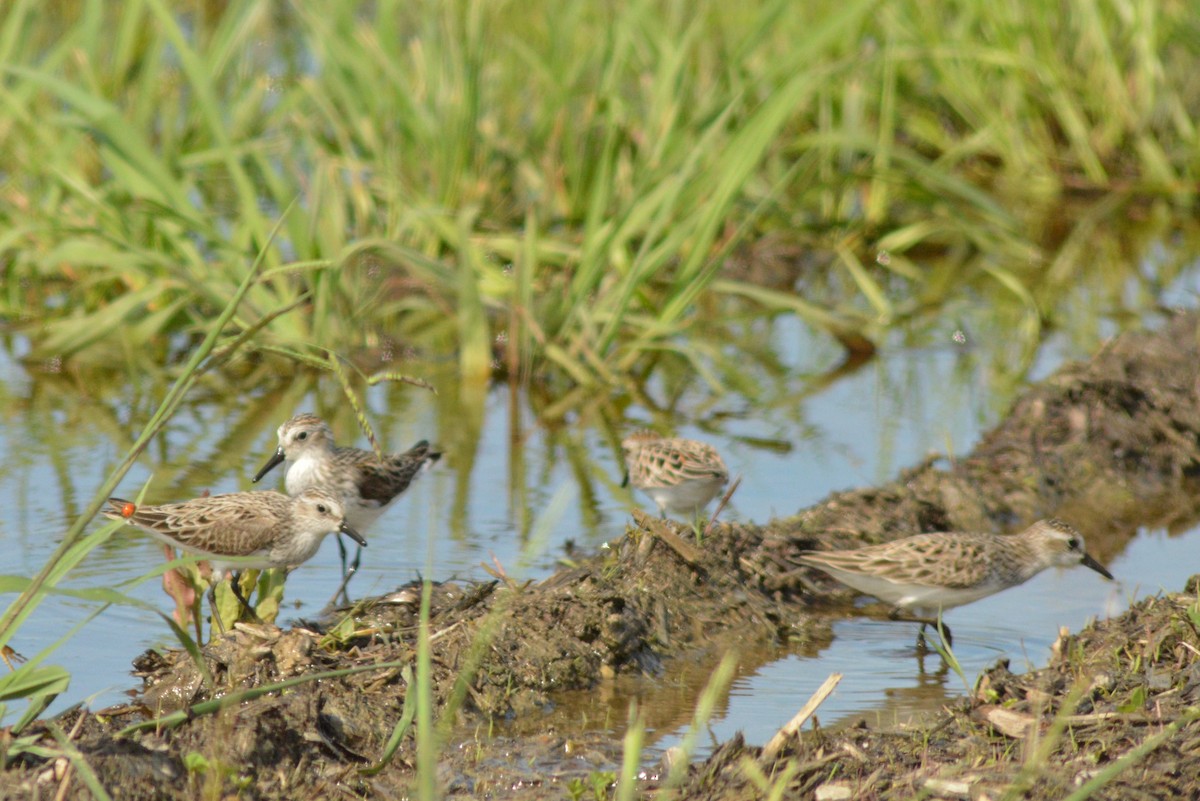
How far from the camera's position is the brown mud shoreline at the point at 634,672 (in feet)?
13.9

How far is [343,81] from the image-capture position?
401 inches

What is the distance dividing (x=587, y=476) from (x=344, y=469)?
1.51m

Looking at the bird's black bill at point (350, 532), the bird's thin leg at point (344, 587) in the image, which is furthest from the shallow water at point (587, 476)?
the bird's black bill at point (350, 532)

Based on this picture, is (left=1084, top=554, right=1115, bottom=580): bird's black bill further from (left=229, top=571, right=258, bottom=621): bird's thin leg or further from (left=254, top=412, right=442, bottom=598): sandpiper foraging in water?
(left=229, top=571, right=258, bottom=621): bird's thin leg

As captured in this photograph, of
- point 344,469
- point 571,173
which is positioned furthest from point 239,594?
point 571,173

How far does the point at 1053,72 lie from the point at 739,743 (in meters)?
10.4

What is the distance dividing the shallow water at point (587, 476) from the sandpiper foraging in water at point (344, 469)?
0.64ft

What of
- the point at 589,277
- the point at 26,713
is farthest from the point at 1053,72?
the point at 26,713

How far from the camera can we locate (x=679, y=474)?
6.90 m

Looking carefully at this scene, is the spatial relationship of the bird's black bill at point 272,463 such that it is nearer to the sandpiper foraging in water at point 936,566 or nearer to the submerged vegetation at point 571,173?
the submerged vegetation at point 571,173

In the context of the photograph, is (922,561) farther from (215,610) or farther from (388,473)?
(215,610)

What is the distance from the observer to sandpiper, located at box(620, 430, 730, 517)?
692cm

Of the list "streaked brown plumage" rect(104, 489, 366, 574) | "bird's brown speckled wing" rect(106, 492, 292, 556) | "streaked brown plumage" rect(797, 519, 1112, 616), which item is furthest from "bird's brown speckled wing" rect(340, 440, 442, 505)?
"streaked brown plumage" rect(797, 519, 1112, 616)

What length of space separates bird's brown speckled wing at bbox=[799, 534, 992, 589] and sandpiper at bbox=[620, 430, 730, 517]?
0.69 meters
